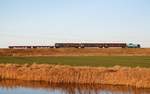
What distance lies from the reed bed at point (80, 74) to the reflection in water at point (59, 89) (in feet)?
2.96

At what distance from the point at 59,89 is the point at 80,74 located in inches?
121

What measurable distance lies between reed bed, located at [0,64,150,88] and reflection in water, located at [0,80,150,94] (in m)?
0.90

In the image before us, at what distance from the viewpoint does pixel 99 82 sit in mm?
37031

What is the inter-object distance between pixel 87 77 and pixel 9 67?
9701 millimetres

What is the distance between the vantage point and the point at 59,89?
36438 mm

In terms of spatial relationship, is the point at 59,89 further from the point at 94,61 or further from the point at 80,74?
the point at 94,61

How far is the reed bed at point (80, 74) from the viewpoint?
3555 cm

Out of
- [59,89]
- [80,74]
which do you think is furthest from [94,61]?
[59,89]

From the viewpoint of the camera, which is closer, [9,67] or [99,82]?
[99,82]

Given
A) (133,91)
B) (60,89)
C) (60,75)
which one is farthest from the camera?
(60,75)

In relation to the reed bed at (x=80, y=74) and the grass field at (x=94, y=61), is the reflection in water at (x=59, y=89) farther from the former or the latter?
the grass field at (x=94, y=61)

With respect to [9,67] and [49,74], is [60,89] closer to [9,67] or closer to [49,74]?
[49,74]

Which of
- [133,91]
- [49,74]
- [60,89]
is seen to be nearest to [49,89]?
[60,89]

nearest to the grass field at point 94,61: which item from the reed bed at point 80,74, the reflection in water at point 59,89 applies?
the reed bed at point 80,74
